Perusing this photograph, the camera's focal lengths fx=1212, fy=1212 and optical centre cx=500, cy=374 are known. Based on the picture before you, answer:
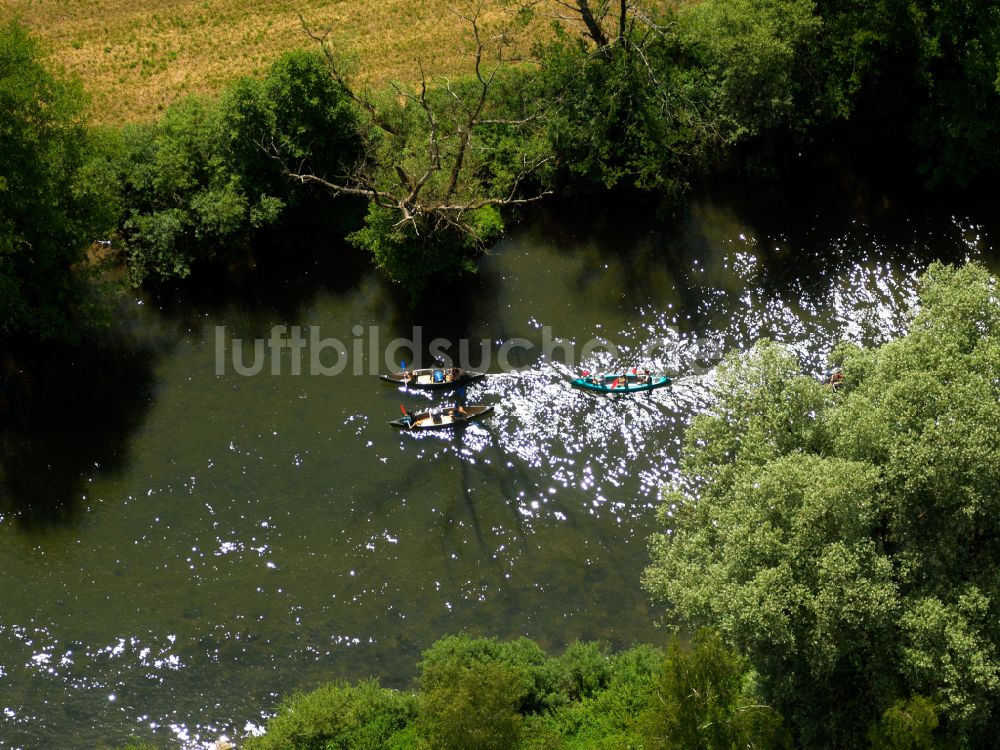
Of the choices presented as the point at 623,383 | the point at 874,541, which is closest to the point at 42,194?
the point at 623,383

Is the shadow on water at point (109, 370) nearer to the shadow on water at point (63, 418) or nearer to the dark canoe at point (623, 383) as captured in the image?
the shadow on water at point (63, 418)

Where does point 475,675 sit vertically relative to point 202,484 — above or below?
below

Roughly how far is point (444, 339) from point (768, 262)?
14.2 meters

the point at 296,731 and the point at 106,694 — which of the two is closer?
the point at 296,731

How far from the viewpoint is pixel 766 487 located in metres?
34.9

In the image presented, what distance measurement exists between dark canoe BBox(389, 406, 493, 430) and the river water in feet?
1.55

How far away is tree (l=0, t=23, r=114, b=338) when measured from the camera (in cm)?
4525

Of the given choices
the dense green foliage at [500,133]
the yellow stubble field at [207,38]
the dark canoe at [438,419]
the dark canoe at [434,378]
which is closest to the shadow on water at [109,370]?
the dense green foliage at [500,133]

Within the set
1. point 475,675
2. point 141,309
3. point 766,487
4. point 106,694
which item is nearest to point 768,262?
point 766,487

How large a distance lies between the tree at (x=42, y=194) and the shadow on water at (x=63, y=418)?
79.4 inches

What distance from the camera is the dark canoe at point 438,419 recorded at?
160 ft

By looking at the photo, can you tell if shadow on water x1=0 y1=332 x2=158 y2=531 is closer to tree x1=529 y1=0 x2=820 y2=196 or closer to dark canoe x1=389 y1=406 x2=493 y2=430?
dark canoe x1=389 y1=406 x2=493 y2=430

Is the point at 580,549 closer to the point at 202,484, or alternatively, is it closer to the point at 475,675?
the point at 475,675

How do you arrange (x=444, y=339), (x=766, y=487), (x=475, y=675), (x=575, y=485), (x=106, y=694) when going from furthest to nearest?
(x=444, y=339)
(x=575, y=485)
(x=106, y=694)
(x=475, y=675)
(x=766, y=487)
